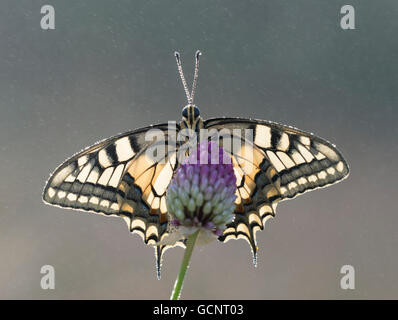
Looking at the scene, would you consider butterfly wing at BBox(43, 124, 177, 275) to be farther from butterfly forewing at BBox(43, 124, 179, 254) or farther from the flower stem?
the flower stem

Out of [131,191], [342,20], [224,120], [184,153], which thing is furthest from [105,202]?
[342,20]

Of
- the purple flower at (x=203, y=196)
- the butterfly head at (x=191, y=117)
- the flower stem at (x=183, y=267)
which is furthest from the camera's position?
the butterfly head at (x=191, y=117)

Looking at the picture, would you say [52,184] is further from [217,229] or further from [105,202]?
[217,229]

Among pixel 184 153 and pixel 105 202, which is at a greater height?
pixel 184 153

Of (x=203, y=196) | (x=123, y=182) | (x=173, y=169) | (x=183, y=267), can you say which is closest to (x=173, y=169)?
(x=173, y=169)

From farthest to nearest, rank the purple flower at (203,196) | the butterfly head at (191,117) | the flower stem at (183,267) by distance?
the butterfly head at (191,117)
the purple flower at (203,196)
the flower stem at (183,267)

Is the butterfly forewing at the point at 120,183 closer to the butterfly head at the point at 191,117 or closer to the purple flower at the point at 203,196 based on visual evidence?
the butterfly head at the point at 191,117

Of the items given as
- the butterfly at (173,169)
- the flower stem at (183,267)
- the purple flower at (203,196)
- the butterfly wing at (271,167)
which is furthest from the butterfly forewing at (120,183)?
the flower stem at (183,267)

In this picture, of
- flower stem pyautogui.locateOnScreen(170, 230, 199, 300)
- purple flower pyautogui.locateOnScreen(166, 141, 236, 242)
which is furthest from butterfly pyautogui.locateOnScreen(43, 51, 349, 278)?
flower stem pyautogui.locateOnScreen(170, 230, 199, 300)
